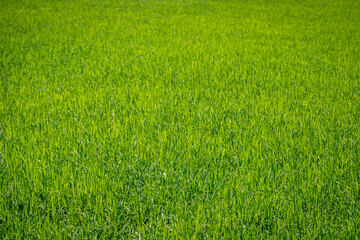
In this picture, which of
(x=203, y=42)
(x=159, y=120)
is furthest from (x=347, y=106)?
(x=203, y=42)

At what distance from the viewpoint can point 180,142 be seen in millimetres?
3223

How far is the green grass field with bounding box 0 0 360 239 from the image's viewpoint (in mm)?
2221

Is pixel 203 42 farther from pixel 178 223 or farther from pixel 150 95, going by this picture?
pixel 178 223

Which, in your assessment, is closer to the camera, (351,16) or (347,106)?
(347,106)

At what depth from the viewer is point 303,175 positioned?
2719 mm

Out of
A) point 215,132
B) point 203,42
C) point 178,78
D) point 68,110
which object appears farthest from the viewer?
point 203,42

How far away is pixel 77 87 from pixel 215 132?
2.71 meters

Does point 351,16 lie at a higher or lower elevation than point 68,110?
higher

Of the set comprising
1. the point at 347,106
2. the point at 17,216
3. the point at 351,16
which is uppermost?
the point at 351,16

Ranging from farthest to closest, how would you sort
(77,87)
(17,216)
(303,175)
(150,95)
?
(77,87) → (150,95) → (303,175) → (17,216)

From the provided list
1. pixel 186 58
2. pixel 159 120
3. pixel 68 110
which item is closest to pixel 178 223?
pixel 159 120

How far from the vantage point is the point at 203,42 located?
8445mm

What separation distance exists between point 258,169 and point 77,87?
3.47 meters

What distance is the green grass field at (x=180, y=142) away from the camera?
2.22 metres
